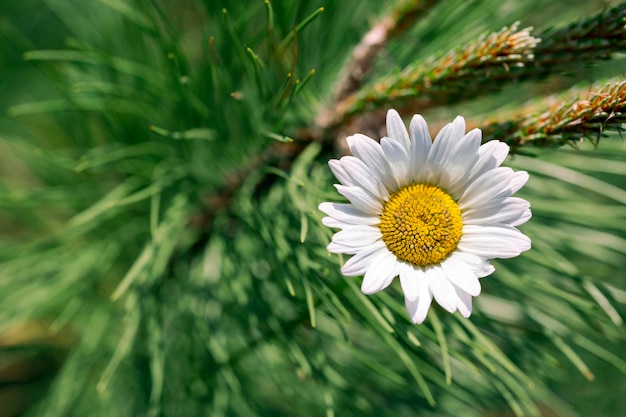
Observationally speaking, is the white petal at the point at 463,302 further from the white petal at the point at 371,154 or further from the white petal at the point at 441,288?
the white petal at the point at 371,154

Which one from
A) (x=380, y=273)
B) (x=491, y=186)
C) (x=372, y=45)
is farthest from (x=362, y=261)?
(x=372, y=45)

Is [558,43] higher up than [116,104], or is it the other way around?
[558,43]

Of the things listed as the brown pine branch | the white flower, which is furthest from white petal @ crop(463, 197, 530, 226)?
the brown pine branch

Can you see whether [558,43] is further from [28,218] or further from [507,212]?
[28,218]

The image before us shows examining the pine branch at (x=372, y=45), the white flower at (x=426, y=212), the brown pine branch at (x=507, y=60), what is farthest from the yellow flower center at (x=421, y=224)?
the pine branch at (x=372, y=45)

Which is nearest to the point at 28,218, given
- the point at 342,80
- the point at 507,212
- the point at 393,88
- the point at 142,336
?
the point at 142,336

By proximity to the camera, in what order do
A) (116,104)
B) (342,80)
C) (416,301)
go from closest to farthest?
1. (416,301)
2. (342,80)
3. (116,104)

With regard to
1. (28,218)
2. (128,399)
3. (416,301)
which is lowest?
(128,399)

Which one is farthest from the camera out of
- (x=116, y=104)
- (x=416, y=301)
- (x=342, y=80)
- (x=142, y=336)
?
(x=142, y=336)
